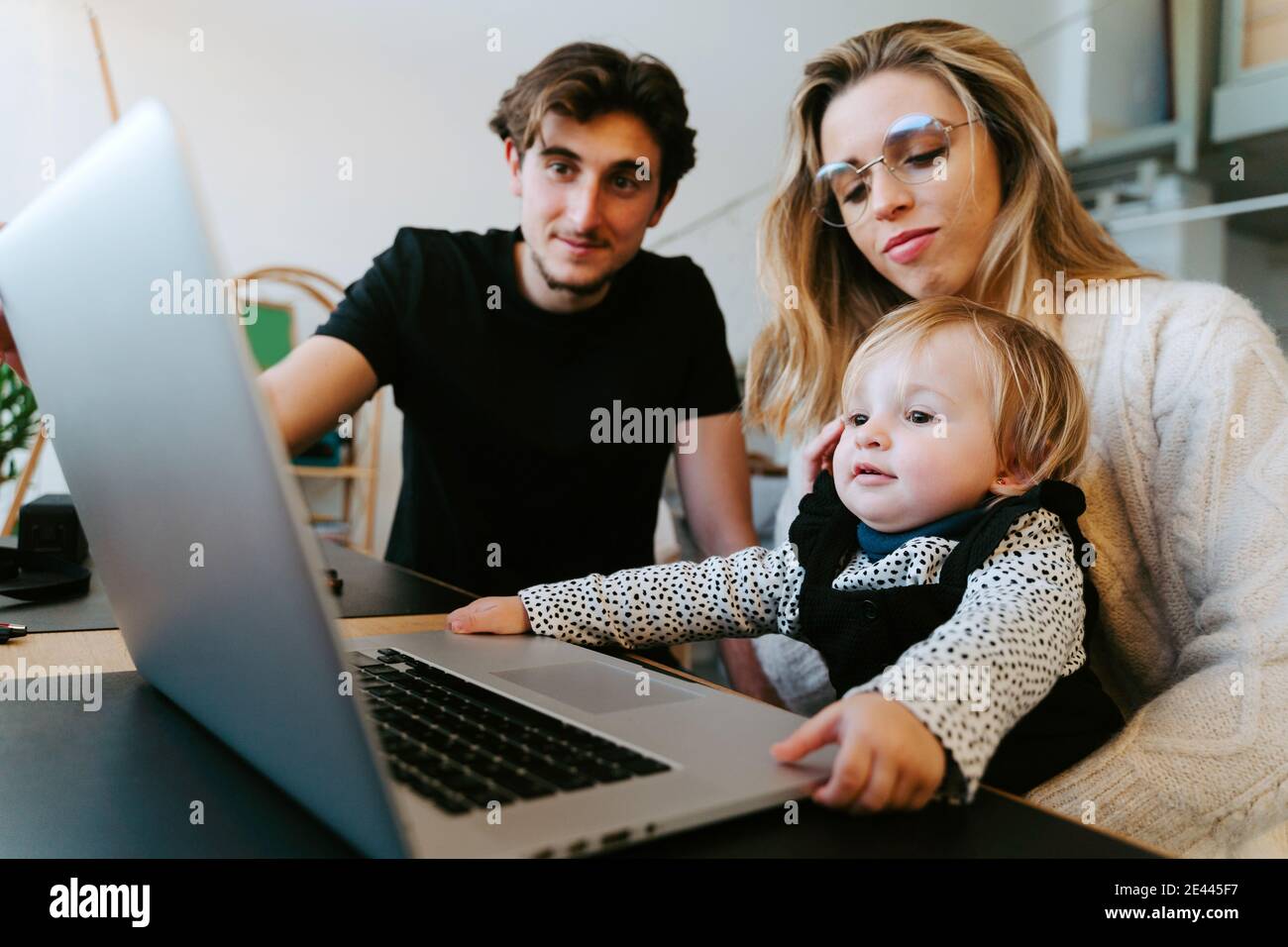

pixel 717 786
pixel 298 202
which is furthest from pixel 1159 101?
pixel 717 786

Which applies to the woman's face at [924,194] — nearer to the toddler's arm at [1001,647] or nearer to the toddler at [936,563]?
the toddler at [936,563]

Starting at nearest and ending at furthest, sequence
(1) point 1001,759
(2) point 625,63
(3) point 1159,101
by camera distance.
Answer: (1) point 1001,759 < (2) point 625,63 < (3) point 1159,101

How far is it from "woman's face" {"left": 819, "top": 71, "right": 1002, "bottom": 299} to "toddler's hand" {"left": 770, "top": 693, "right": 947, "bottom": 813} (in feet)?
2.40

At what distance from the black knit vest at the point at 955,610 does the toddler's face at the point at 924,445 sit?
0.05 m

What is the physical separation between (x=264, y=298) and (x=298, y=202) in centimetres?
36

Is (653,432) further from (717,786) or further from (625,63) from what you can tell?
(717,786)

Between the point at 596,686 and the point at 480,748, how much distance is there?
0.18m

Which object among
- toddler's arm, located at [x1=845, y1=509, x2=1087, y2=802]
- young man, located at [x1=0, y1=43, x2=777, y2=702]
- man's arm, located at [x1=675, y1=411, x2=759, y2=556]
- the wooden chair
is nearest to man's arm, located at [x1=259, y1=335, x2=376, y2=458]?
young man, located at [x1=0, y1=43, x2=777, y2=702]

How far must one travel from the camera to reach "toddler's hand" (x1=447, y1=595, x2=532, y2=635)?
0.80m

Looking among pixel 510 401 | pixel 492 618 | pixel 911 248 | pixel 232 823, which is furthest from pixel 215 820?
pixel 510 401

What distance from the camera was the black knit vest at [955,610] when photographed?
65 cm

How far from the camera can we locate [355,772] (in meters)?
0.34

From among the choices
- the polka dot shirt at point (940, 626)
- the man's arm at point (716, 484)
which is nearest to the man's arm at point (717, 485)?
the man's arm at point (716, 484)

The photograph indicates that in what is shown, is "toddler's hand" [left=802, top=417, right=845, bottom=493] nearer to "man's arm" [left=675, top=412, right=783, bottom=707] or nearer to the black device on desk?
"man's arm" [left=675, top=412, right=783, bottom=707]
